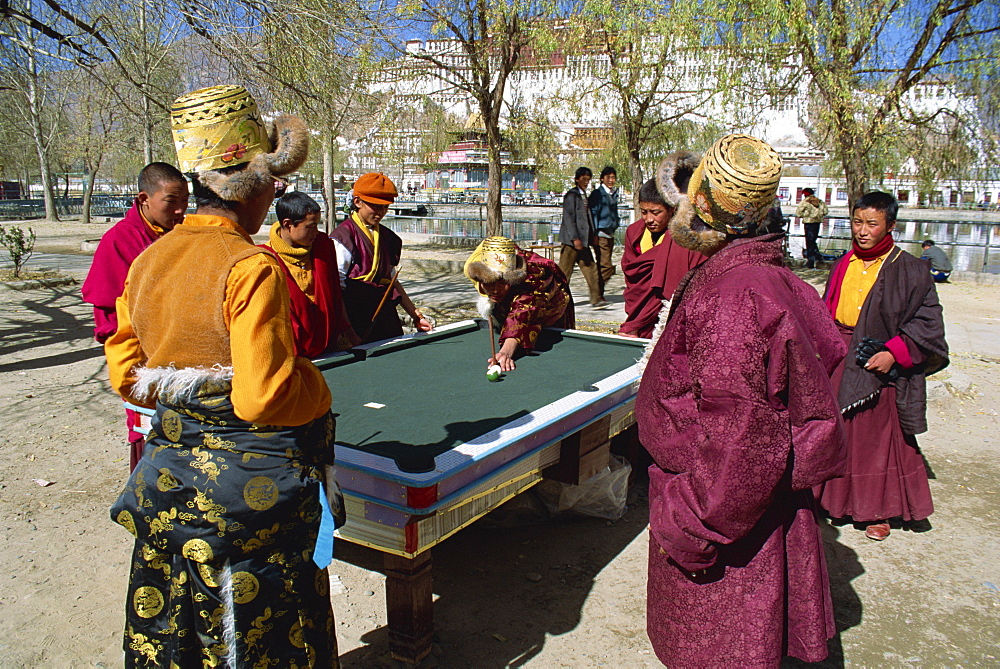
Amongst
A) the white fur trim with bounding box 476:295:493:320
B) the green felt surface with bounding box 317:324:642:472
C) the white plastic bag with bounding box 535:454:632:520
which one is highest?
the white fur trim with bounding box 476:295:493:320

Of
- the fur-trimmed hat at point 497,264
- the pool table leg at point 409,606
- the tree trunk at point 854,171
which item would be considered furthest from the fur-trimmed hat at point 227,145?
the tree trunk at point 854,171

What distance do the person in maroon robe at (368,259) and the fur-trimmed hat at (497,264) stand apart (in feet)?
2.92

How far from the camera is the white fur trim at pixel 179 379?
69.9 inches

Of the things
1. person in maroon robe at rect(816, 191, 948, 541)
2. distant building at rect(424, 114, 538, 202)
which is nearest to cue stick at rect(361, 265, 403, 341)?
person in maroon robe at rect(816, 191, 948, 541)

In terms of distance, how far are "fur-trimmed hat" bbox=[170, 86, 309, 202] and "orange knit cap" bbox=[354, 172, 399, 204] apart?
2891mm

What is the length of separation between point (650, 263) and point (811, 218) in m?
10.8

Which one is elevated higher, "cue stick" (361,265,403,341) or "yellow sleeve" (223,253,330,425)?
"yellow sleeve" (223,253,330,425)

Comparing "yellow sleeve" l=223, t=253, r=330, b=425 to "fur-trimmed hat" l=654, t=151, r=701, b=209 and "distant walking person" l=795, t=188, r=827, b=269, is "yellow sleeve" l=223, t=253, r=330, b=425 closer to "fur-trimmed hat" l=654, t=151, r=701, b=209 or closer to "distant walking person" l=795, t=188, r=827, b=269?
"fur-trimmed hat" l=654, t=151, r=701, b=209

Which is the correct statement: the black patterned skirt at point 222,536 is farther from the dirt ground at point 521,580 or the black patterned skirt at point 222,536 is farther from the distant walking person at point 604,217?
the distant walking person at point 604,217

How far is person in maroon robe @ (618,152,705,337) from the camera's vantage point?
4352 mm

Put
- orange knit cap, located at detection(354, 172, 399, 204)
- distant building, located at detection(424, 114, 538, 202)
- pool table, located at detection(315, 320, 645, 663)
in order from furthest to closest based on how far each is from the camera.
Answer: distant building, located at detection(424, 114, 538, 202)
orange knit cap, located at detection(354, 172, 399, 204)
pool table, located at detection(315, 320, 645, 663)

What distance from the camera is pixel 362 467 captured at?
243cm

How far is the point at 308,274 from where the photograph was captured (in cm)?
434

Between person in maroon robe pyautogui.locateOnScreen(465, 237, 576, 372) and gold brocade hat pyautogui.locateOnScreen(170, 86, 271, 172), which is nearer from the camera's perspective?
gold brocade hat pyautogui.locateOnScreen(170, 86, 271, 172)
